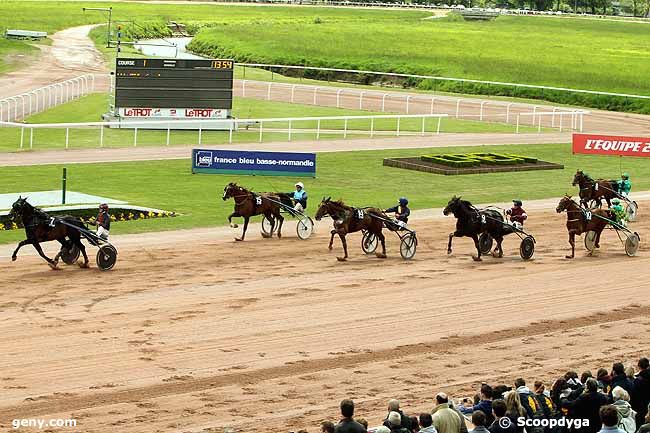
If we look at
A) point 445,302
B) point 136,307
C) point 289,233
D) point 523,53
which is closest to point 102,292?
point 136,307

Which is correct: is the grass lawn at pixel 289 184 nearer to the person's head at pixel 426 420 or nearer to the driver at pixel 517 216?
the driver at pixel 517 216

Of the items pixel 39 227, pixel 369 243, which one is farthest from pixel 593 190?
pixel 39 227

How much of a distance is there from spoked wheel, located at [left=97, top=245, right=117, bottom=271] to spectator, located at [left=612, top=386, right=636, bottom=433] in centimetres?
1104

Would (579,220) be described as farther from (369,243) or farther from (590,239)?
(369,243)

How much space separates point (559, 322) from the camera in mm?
18531

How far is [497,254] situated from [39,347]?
1031 centimetres

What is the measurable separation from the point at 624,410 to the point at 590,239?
1299cm

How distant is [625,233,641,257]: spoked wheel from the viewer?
23859 mm

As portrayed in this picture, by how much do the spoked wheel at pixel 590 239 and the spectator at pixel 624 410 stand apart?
12.7m

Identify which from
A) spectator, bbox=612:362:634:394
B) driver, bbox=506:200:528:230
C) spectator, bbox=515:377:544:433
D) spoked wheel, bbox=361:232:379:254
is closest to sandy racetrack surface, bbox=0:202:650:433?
spoked wheel, bbox=361:232:379:254

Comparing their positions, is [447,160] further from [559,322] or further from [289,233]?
[559,322]

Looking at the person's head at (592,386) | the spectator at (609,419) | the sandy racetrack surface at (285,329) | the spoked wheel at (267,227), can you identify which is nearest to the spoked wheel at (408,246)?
the sandy racetrack surface at (285,329)

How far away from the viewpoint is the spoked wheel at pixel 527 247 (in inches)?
907

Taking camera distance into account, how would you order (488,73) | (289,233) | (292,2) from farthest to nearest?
(292,2)
(488,73)
(289,233)
